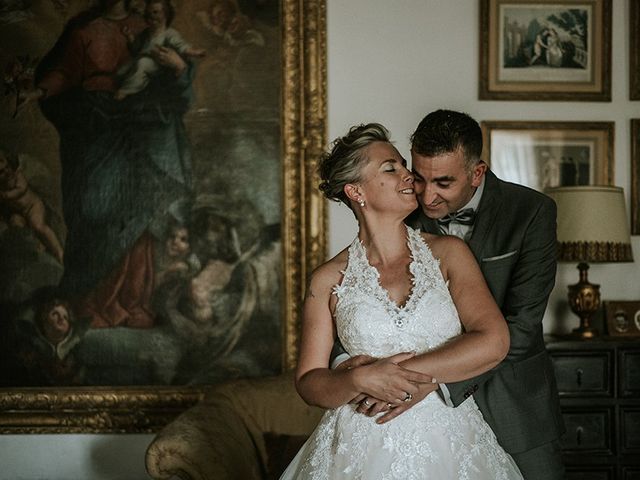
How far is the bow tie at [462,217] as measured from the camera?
289 centimetres

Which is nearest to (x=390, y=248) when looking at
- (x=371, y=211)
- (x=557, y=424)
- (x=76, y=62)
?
(x=371, y=211)

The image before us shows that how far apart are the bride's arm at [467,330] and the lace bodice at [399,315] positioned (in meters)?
0.04

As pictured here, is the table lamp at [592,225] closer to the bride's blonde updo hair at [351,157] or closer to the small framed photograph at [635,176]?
the small framed photograph at [635,176]

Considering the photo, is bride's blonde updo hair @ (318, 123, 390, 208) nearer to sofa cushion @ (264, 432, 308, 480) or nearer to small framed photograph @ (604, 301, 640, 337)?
sofa cushion @ (264, 432, 308, 480)

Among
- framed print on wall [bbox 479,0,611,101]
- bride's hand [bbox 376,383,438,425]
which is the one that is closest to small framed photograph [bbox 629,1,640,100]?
framed print on wall [bbox 479,0,611,101]

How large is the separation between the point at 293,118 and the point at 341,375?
268cm

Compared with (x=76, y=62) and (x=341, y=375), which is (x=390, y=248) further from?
(x=76, y=62)

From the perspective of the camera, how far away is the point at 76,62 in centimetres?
498

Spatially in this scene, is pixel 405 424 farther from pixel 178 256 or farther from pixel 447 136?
pixel 178 256

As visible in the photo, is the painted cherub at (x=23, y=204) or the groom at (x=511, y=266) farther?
the painted cherub at (x=23, y=204)

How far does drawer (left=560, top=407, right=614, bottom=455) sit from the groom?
156 centimetres

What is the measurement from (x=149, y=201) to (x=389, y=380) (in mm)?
2929

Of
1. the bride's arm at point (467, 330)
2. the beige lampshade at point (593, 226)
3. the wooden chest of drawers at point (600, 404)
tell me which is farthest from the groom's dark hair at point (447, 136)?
the wooden chest of drawers at point (600, 404)

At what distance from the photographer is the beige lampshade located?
4316 millimetres
